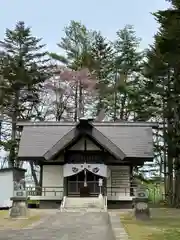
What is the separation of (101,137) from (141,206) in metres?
8.91

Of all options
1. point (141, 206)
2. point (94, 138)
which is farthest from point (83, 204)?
point (141, 206)

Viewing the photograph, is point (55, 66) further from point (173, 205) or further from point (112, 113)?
point (173, 205)

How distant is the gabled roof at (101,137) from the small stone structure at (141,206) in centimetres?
771

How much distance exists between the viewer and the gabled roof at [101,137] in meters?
23.0

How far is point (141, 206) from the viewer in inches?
565

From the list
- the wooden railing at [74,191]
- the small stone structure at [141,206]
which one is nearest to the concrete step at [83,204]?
the wooden railing at [74,191]

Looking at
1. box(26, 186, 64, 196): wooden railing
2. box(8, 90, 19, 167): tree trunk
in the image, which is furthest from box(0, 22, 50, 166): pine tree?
box(26, 186, 64, 196): wooden railing

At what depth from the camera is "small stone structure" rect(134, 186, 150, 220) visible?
14134 mm

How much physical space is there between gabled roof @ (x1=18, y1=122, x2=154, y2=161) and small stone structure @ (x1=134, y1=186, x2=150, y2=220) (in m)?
7.71

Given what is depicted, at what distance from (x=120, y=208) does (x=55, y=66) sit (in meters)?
14.0

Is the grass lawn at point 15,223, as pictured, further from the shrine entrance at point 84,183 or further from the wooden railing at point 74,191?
the wooden railing at point 74,191

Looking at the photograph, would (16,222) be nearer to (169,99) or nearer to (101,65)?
(169,99)

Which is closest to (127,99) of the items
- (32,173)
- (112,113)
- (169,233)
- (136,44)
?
(112,113)

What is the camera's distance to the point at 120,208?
23.1 m
